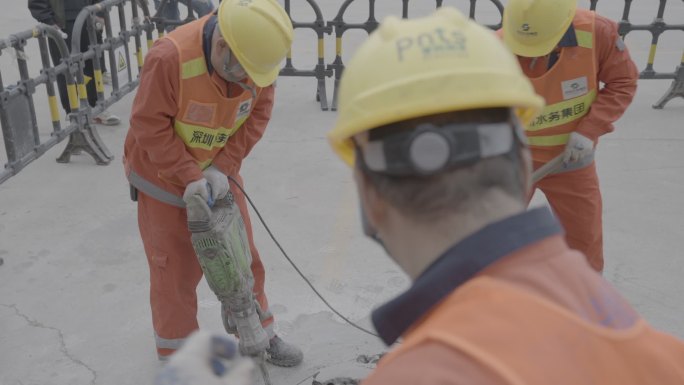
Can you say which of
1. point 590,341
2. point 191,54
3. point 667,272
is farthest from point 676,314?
point 590,341

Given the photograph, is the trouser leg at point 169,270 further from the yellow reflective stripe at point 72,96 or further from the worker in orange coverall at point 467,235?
the yellow reflective stripe at point 72,96

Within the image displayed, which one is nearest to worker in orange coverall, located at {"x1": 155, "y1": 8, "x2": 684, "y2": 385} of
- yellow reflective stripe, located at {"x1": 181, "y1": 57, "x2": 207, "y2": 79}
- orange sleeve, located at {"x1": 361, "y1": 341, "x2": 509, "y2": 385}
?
orange sleeve, located at {"x1": 361, "y1": 341, "x2": 509, "y2": 385}

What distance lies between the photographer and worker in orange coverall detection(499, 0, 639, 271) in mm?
3400

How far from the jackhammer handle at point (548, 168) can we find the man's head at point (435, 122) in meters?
2.57

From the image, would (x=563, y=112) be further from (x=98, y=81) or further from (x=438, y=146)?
(x=98, y=81)

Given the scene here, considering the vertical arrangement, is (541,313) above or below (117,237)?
above

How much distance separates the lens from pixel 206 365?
140 centimetres

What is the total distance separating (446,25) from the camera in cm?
123

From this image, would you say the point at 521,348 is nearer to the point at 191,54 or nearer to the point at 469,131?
the point at 469,131

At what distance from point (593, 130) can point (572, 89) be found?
0.25m

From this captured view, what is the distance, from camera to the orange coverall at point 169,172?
3.04m

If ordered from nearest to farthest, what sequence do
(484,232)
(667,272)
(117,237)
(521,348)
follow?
(521,348)
(484,232)
(667,272)
(117,237)

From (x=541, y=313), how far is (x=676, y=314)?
3.66m

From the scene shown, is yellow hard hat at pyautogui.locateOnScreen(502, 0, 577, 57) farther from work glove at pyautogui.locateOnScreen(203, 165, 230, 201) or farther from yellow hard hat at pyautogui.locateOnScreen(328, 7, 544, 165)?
yellow hard hat at pyautogui.locateOnScreen(328, 7, 544, 165)
